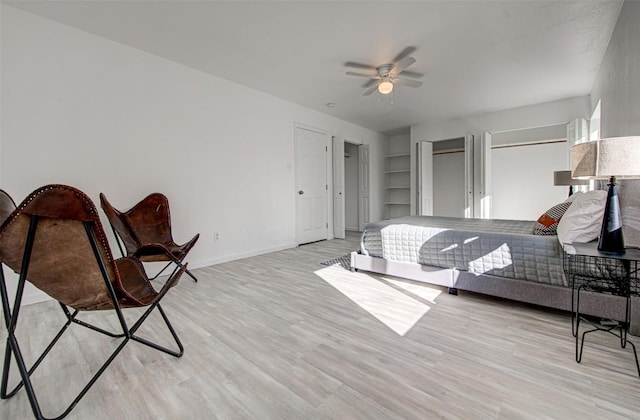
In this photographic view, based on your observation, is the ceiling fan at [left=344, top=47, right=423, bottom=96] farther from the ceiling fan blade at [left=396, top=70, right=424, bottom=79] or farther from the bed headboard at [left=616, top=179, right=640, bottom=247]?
the bed headboard at [left=616, top=179, right=640, bottom=247]

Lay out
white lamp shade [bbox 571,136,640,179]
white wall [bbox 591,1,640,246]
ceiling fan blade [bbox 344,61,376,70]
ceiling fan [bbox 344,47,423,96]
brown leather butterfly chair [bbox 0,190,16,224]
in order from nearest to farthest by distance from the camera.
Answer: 1. brown leather butterfly chair [bbox 0,190,16,224]
2. white lamp shade [bbox 571,136,640,179]
3. white wall [bbox 591,1,640,246]
4. ceiling fan [bbox 344,47,423,96]
5. ceiling fan blade [bbox 344,61,376,70]

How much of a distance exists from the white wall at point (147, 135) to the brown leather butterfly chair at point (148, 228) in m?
0.25

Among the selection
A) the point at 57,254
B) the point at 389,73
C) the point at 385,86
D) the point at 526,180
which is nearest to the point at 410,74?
the point at 389,73

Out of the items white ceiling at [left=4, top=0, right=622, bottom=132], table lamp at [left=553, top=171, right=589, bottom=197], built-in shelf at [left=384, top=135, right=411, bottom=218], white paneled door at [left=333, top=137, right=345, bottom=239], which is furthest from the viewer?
built-in shelf at [left=384, top=135, right=411, bottom=218]

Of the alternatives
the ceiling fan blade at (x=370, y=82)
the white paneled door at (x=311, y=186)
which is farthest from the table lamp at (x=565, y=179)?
the white paneled door at (x=311, y=186)

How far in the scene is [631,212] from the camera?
1.98 metres

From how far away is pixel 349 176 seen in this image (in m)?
7.26

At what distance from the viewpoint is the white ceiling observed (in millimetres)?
2426

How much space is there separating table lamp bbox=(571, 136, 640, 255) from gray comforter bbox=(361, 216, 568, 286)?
0.51 meters

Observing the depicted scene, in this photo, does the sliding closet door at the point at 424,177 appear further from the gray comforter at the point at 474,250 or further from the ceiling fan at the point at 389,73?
the gray comforter at the point at 474,250

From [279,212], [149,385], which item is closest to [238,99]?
[279,212]

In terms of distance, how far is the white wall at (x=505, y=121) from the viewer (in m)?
4.82

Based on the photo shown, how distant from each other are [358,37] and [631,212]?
2.63m

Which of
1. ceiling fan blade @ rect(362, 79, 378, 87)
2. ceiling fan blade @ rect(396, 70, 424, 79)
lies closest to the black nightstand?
ceiling fan blade @ rect(396, 70, 424, 79)
